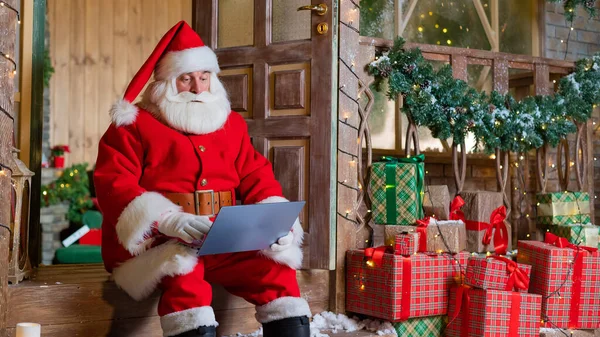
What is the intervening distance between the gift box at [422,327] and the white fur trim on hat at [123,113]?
148 centimetres

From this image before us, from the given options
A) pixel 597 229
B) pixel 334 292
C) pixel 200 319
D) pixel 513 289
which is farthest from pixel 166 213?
pixel 597 229

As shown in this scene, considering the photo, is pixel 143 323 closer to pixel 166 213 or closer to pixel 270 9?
pixel 166 213

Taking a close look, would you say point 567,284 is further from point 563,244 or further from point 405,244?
point 405,244

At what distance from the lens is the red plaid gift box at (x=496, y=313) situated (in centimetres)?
316

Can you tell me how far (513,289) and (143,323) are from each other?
1635mm

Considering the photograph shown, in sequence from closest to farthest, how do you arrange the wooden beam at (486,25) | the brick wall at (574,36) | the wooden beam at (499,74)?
1. the wooden beam at (499,74)
2. the brick wall at (574,36)
3. the wooden beam at (486,25)

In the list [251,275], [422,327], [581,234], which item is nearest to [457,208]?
[422,327]

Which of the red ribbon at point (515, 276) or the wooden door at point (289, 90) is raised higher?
the wooden door at point (289, 90)

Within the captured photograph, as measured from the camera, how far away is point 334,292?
3.43 m

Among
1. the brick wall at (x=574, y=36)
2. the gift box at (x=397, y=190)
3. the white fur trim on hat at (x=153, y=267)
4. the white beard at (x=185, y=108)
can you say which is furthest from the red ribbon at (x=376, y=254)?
the brick wall at (x=574, y=36)

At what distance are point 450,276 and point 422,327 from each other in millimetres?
266

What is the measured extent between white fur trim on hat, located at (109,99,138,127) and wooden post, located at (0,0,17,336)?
38cm

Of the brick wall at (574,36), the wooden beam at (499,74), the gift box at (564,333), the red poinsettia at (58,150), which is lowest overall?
the gift box at (564,333)

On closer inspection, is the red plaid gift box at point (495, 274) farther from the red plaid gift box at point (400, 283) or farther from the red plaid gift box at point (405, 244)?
the red plaid gift box at point (405, 244)
